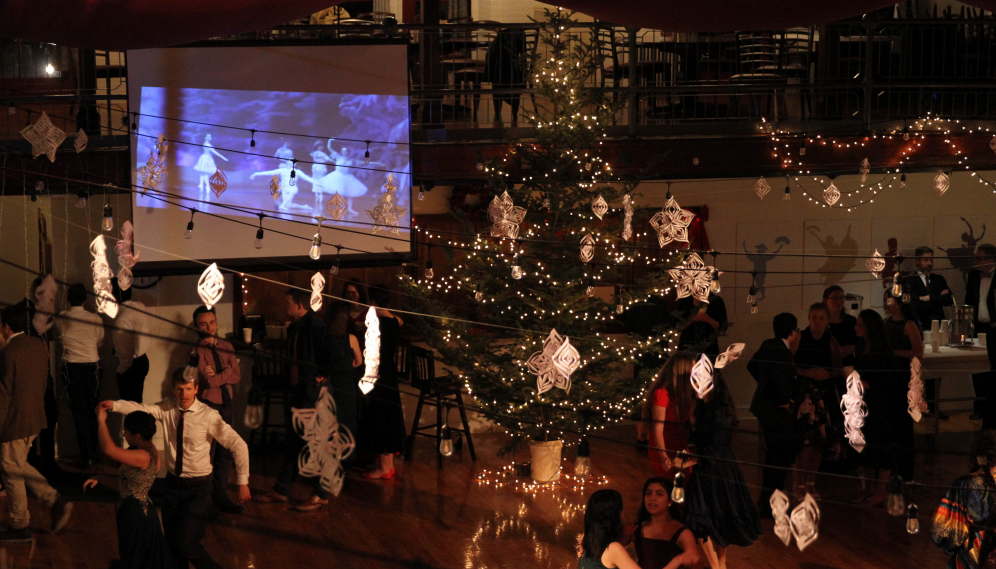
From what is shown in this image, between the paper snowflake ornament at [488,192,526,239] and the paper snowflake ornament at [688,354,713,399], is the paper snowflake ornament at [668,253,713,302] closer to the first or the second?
the paper snowflake ornament at [488,192,526,239]

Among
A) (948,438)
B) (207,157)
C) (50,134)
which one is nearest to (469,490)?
(207,157)

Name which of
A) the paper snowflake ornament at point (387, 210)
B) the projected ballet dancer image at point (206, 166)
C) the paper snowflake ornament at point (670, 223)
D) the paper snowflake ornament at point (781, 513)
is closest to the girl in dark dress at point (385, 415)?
the paper snowflake ornament at point (387, 210)

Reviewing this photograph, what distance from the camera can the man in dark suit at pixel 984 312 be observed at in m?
7.59

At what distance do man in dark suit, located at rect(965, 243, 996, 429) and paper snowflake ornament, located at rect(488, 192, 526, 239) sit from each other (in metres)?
3.57

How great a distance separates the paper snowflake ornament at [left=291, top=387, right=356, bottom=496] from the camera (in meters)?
3.87

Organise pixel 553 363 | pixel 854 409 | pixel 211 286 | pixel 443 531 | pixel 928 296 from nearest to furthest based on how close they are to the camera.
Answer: pixel 211 286
pixel 553 363
pixel 854 409
pixel 443 531
pixel 928 296

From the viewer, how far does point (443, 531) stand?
6.18 metres

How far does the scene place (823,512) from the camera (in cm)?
654

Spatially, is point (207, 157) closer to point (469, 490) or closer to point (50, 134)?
point (50, 134)

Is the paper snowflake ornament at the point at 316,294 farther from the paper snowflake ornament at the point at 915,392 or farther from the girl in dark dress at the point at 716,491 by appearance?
the paper snowflake ornament at the point at 915,392

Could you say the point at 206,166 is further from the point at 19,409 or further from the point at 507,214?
the point at 507,214

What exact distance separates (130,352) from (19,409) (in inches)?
67.8

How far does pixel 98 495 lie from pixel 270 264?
2.13 meters

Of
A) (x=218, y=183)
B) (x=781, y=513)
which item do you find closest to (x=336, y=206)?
(x=218, y=183)
